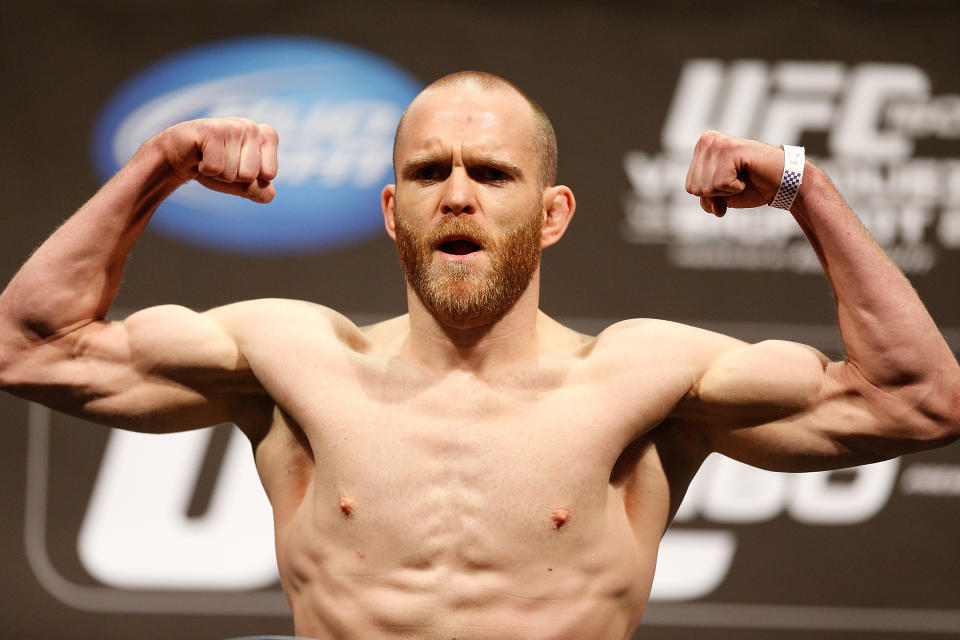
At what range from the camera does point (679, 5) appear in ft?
7.87

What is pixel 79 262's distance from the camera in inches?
56.5

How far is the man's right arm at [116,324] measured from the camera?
1.42 metres

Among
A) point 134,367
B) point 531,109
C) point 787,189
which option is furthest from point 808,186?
point 134,367

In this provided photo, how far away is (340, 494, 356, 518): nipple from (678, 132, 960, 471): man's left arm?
51cm

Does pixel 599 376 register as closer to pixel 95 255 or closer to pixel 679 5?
pixel 95 255

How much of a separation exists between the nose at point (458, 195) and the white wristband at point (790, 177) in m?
0.42

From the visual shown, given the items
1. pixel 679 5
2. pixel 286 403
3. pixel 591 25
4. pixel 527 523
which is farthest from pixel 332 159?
pixel 527 523

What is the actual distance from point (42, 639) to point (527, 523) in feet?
4.99

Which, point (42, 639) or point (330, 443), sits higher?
point (330, 443)

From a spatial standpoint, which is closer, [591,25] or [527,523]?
[527,523]

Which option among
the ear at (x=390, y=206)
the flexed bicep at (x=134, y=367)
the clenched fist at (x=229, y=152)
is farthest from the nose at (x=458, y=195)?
the flexed bicep at (x=134, y=367)

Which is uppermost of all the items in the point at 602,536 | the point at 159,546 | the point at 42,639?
the point at 602,536

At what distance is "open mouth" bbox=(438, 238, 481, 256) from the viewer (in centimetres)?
147

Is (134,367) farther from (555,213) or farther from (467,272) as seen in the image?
(555,213)
